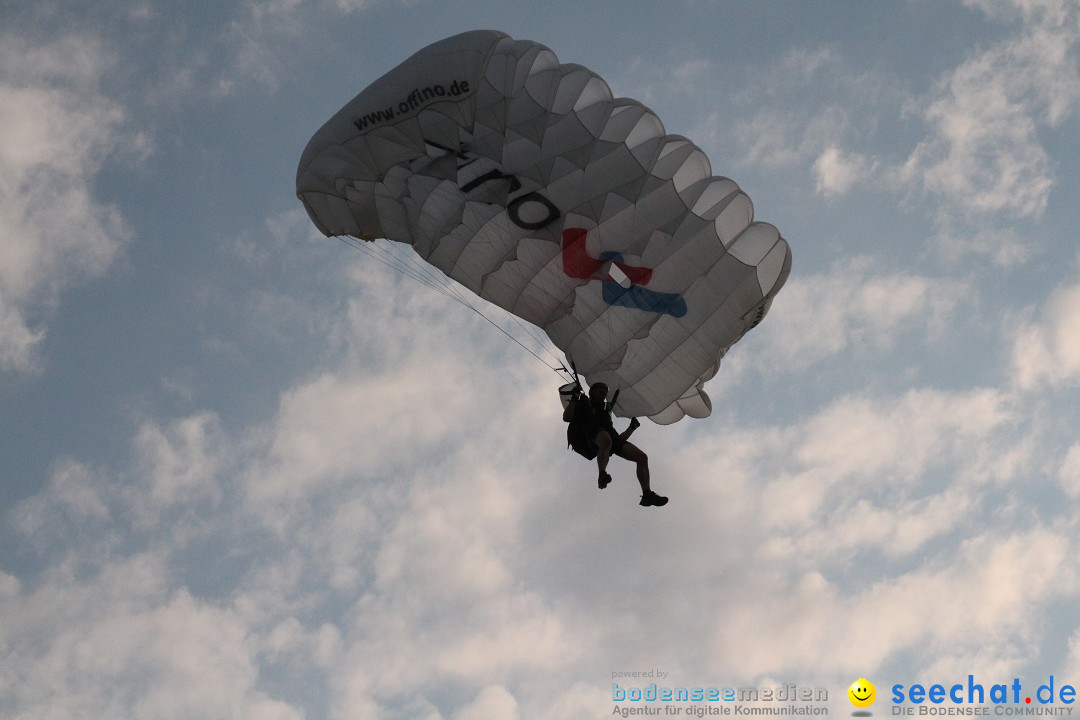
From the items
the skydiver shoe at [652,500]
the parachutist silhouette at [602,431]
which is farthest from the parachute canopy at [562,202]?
the skydiver shoe at [652,500]

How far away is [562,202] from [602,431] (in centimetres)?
258

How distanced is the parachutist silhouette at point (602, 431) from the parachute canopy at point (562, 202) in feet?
1.75

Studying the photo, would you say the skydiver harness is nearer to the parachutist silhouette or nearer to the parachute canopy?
the parachutist silhouette

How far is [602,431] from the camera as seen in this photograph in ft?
46.5

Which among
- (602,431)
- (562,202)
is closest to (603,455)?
(602,431)

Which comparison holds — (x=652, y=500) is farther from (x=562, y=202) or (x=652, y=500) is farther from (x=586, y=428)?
(x=562, y=202)

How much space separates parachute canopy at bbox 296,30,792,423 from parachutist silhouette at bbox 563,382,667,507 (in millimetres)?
533

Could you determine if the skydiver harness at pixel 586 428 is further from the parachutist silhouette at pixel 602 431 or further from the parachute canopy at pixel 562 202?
the parachute canopy at pixel 562 202

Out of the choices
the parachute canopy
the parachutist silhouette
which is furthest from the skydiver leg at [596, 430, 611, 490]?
the parachute canopy

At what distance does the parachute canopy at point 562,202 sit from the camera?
1390cm

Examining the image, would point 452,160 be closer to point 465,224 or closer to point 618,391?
point 465,224

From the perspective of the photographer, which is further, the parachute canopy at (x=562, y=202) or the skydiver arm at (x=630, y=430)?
the skydiver arm at (x=630, y=430)

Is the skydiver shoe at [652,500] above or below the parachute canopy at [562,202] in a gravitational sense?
below

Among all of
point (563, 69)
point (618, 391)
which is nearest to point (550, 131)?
point (563, 69)
